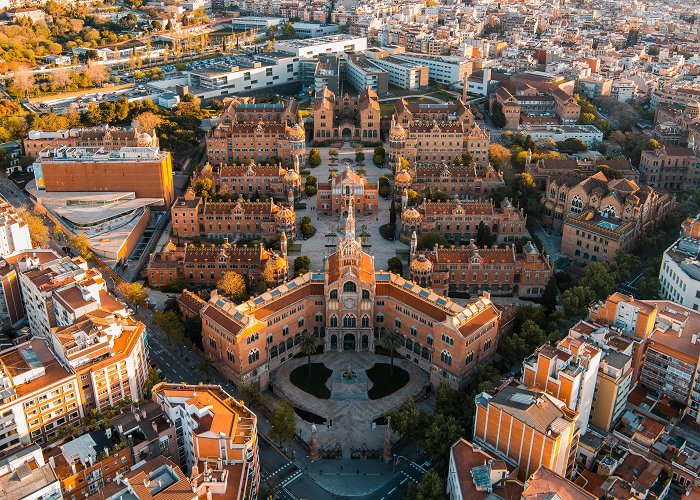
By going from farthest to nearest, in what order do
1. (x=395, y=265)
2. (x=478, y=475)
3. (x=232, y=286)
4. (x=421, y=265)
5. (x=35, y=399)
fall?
1. (x=395, y=265)
2. (x=421, y=265)
3. (x=232, y=286)
4. (x=35, y=399)
5. (x=478, y=475)

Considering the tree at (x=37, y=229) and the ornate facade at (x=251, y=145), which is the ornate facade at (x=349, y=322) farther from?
the ornate facade at (x=251, y=145)

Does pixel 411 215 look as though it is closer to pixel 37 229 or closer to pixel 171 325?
pixel 171 325

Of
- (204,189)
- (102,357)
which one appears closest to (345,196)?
(204,189)

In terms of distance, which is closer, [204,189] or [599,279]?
[599,279]

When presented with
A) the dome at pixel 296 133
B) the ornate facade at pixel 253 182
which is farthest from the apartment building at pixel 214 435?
the dome at pixel 296 133

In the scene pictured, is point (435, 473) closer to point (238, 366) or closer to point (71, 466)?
point (238, 366)

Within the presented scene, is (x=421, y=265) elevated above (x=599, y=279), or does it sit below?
above

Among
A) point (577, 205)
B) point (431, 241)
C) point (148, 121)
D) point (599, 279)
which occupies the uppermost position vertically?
point (148, 121)
